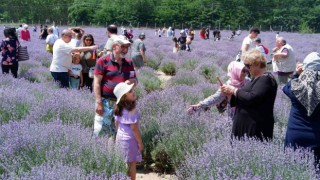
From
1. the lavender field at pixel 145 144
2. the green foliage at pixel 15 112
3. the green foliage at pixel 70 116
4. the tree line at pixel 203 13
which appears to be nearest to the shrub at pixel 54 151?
the lavender field at pixel 145 144

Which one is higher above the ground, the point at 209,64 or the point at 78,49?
the point at 78,49

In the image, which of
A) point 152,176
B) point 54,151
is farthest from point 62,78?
point 54,151

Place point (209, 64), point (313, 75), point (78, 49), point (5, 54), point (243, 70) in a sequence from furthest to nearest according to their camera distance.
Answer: point (209, 64) < point (5, 54) < point (78, 49) < point (243, 70) < point (313, 75)

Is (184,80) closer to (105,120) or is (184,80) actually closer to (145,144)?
(145,144)

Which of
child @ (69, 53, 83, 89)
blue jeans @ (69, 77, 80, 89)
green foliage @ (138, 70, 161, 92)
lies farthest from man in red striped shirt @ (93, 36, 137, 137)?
green foliage @ (138, 70, 161, 92)

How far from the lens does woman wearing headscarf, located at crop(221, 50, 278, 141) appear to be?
3332 millimetres

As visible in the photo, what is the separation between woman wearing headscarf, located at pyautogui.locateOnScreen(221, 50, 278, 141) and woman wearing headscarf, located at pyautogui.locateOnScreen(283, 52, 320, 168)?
0.18m

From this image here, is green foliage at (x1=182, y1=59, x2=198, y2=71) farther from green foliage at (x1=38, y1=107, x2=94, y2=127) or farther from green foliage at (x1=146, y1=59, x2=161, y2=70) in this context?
green foliage at (x1=38, y1=107, x2=94, y2=127)

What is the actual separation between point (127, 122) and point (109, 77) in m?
0.61

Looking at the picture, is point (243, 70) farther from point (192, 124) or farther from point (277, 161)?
point (277, 161)

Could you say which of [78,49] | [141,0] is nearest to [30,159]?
[78,49]

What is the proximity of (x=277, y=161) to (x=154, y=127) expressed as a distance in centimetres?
214

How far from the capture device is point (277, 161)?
2.83 meters

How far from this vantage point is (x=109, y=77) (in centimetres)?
406
